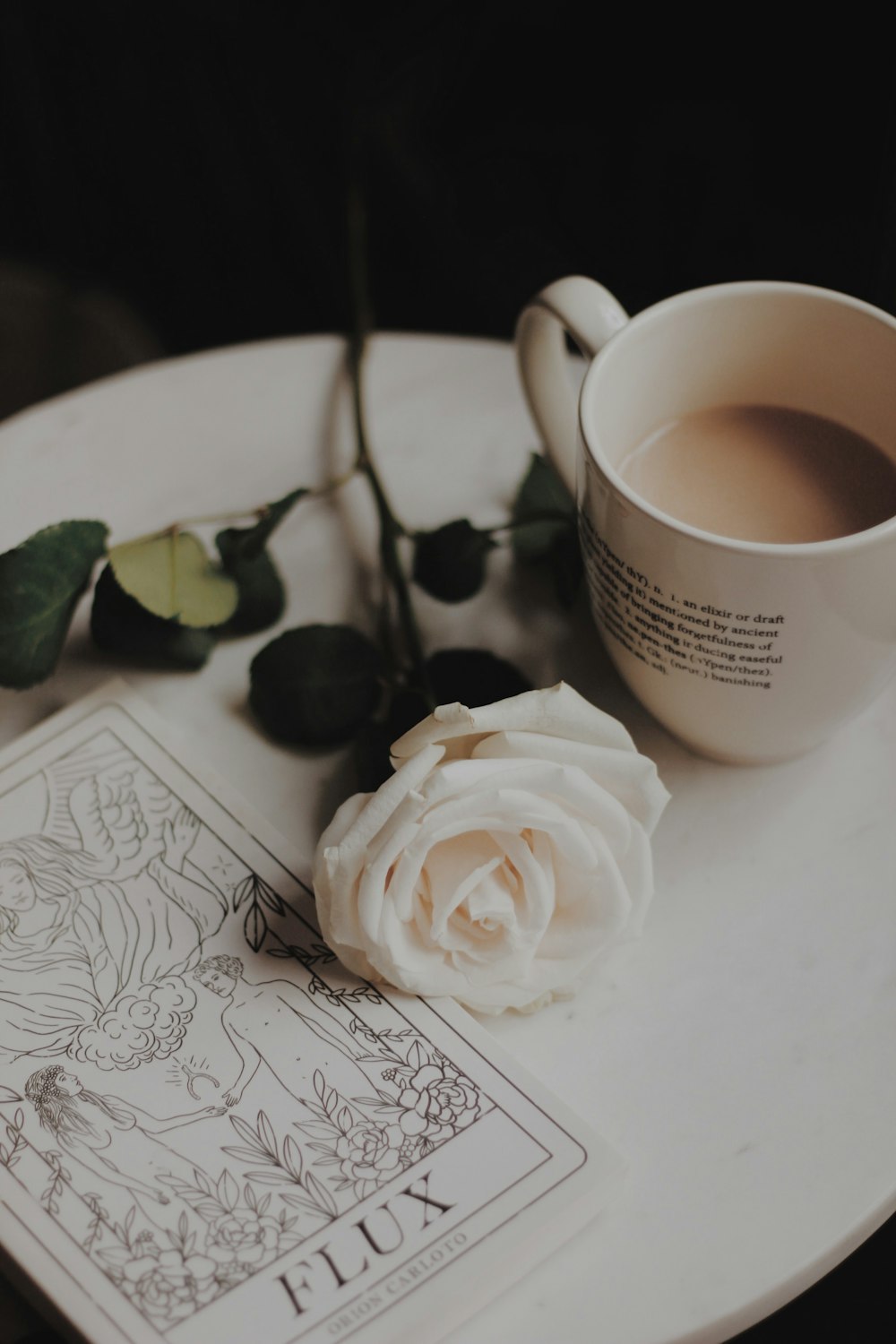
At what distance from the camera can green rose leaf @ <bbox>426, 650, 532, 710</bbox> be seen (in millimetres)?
572

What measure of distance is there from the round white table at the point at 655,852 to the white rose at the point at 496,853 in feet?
0.17

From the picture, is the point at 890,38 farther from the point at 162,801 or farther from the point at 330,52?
the point at 162,801

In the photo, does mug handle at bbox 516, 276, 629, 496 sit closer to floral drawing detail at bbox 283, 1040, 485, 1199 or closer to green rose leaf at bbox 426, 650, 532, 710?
green rose leaf at bbox 426, 650, 532, 710

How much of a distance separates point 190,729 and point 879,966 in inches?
13.7

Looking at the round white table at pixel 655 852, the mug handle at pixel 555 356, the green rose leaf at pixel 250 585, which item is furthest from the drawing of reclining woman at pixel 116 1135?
the mug handle at pixel 555 356

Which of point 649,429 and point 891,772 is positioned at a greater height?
point 649,429

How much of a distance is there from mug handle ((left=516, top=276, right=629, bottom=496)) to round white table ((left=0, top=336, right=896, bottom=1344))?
93 millimetres

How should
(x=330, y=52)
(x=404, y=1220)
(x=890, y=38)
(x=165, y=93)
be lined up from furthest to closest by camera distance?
(x=165, y=93)
(x=330, y=52)
(x=890, y=38)
(x=404, y=1220)

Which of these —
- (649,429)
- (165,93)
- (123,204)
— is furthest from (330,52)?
(649,429)

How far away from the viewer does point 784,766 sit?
0.58 m

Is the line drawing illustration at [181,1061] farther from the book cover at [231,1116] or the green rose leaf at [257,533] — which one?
the green rose leaf at [257,533]

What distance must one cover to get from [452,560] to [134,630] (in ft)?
0.55

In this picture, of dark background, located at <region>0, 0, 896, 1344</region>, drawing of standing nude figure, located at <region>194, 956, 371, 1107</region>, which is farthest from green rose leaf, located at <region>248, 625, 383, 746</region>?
dark background, located at <region>0, 0, 896, 1344</region>

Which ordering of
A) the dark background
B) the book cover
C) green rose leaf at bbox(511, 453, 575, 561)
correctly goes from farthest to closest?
the dark background, green rose leaf at bbox(511, 453, 575, 561), the book cover
